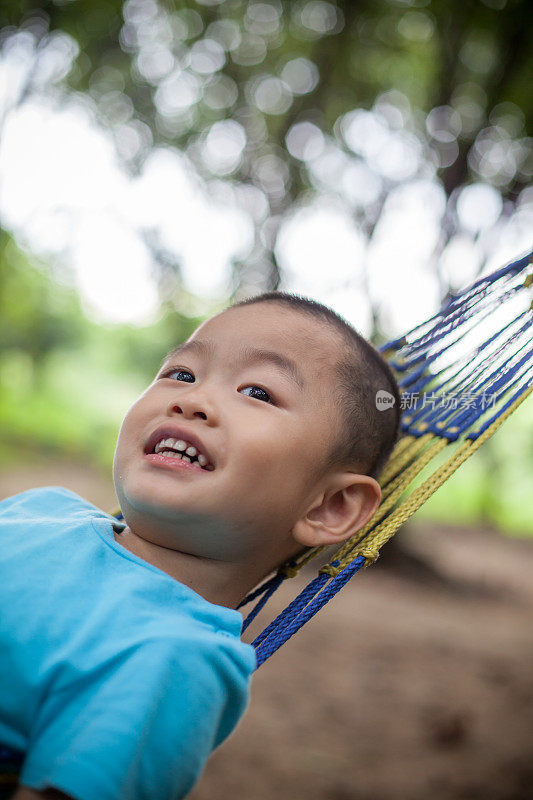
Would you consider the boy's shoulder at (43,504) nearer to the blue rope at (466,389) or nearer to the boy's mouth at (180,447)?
the boy's mouth at (180,447)

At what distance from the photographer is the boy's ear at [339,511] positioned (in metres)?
1.04

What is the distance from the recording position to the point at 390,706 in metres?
2.83

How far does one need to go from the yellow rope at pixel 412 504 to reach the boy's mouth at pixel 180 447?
1.06 feet

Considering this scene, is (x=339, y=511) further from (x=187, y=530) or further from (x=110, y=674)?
(x=110, y=674)

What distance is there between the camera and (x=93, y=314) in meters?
10.2

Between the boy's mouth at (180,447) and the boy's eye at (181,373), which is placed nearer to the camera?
the boy's mouth at (180,447)

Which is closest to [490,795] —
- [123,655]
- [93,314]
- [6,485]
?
[123,655]

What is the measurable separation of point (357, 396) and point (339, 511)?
0.64ft

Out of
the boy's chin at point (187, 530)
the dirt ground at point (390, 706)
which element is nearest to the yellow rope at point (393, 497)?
the boy's chin at point (187, 530)

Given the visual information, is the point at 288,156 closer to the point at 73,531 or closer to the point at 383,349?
the point at 383,349

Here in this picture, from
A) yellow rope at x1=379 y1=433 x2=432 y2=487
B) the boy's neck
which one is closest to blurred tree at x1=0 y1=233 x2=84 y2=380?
yellow rope at x1=379 y1=433 x2=432 y2=487

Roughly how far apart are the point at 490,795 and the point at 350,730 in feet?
1.90

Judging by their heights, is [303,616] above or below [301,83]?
below

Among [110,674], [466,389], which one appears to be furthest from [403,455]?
[110,674]
